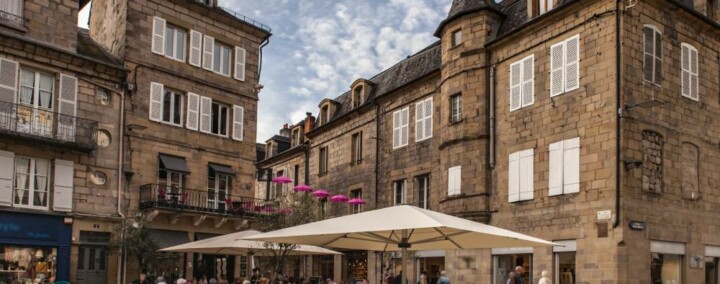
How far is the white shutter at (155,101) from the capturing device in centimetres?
2366

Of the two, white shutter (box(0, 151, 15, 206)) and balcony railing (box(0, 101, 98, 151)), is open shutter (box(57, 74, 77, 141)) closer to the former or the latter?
balcony railing (box(0, 101, 98, 151))

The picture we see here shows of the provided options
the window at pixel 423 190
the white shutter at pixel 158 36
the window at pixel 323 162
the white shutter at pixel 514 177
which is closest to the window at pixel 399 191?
the window at pixel 423 190

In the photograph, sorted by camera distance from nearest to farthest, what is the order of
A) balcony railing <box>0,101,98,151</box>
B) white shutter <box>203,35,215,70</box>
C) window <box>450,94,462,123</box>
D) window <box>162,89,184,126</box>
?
balcony railing <box>0,101,98,151</box>
window <box>450,94,462,123</box>
window <box>162,89,184,126</box>
white shutter <box>203,35,215,70</box>

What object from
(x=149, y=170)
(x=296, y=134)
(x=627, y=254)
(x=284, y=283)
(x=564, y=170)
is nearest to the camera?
(x=284, y=283)

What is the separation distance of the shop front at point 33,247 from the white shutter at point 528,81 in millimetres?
13695

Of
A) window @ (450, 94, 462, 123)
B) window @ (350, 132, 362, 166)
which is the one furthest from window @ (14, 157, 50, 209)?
window @ (350, 132, 362, 166)

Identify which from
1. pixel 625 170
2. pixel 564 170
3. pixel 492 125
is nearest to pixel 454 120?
pixel 492 125

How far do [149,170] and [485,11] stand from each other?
1182 centimetres

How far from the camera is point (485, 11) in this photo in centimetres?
2297

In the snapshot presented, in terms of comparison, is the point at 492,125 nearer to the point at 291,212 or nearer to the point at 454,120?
the point at 454,120

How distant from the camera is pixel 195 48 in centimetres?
2520

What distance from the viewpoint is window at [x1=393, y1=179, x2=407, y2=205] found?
27328 mm

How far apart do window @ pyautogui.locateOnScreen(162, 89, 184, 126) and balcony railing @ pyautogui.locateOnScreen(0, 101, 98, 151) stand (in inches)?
111

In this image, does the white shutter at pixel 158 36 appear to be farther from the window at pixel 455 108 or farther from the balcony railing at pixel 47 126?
the window at pixel 455 108
